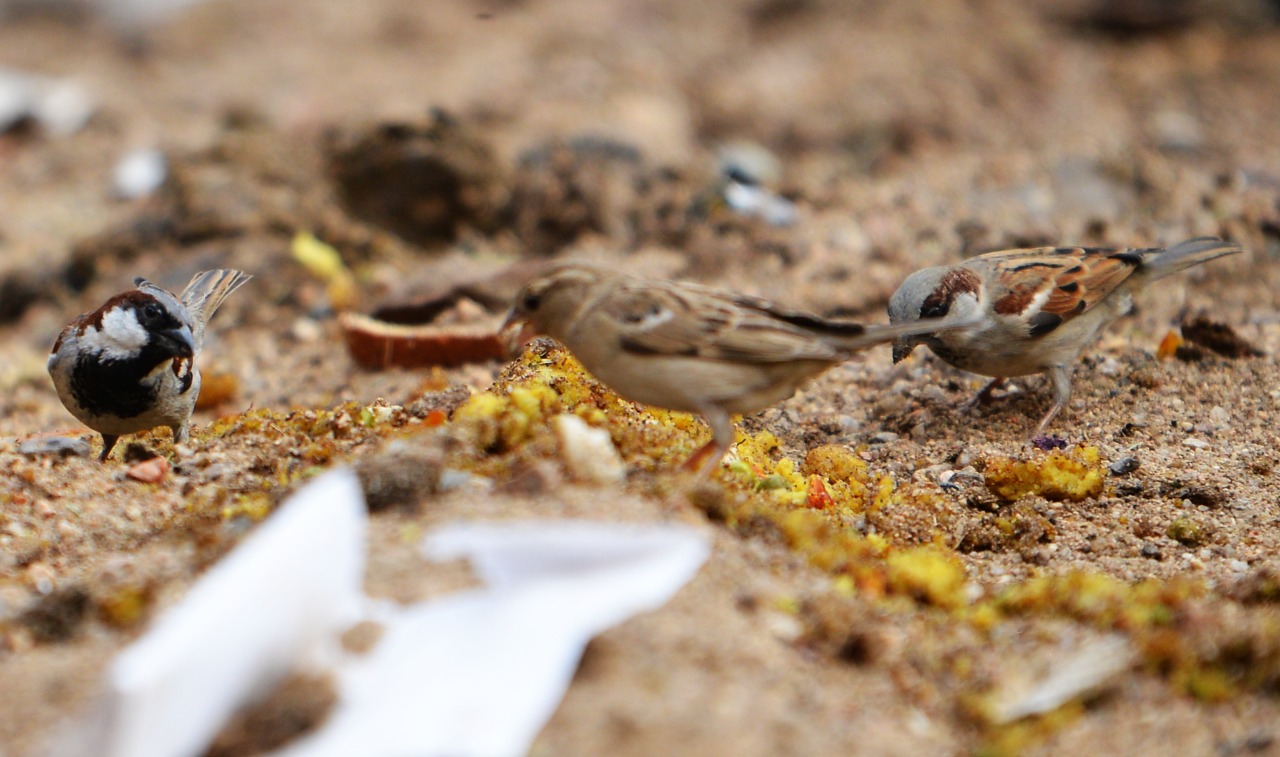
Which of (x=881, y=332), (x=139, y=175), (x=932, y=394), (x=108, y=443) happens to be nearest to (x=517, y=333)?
(x=881, y=332)

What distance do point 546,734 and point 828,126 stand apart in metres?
9.03

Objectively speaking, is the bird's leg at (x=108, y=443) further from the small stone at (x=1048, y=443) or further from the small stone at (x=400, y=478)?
the small stone at (x=1048, y=443)

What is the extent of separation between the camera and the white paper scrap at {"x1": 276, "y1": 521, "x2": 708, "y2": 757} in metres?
2.62

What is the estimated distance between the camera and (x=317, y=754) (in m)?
2.57

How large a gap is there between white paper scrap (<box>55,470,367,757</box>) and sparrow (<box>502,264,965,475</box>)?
4.70 feet

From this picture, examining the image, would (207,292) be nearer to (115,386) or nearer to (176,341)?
(176,341)

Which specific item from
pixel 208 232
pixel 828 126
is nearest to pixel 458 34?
pixel 828 126

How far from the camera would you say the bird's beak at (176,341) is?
5613mm

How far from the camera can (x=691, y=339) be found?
414 cm

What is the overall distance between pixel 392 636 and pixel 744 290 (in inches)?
195

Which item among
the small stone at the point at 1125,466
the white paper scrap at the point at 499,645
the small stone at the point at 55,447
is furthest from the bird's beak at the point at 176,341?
the small stone at the point at 1125,466

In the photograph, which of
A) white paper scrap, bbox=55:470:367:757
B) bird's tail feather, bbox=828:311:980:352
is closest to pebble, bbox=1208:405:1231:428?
bird's tail feather, bbox=828:311:980:352

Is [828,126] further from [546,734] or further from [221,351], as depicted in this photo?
[546,734]

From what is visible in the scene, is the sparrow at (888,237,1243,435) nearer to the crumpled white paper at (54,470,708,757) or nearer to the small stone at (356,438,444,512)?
the small stone at (356,438,444,512)
